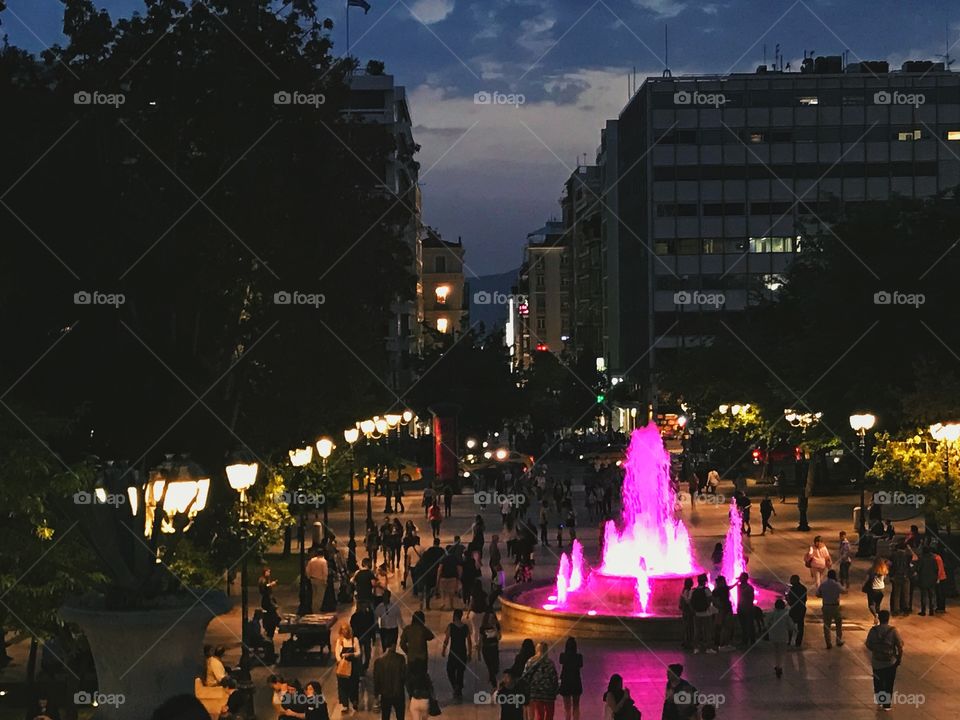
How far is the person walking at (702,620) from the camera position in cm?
2522

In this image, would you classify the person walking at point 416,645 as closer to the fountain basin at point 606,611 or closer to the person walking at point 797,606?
the fountain basin at point 606,611

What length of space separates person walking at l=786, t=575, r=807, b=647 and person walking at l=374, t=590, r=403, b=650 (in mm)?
6672

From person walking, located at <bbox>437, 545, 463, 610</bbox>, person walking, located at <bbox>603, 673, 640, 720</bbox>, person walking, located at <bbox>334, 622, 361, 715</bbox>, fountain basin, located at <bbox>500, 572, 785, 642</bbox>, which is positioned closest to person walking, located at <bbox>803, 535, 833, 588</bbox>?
fountain basin, located at <bbox>500, 572, 785, 642</bbox>

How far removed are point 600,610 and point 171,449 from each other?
8744 mm

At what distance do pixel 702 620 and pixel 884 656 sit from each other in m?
5.78

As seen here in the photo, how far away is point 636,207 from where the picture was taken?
382ft

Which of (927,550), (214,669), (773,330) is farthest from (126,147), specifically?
(773,330)

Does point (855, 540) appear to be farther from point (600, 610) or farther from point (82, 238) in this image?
point (82, 238)

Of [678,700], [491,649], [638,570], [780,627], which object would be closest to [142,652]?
[678,700]

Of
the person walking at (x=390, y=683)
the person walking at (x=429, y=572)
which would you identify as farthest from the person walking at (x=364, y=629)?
the person walking at (x=429, y=572)

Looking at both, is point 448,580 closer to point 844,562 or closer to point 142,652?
point 844,562

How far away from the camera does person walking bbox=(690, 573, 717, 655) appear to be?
2522 cm

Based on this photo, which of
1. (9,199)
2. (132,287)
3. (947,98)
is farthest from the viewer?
(947,98)

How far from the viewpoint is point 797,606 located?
2520 cm
